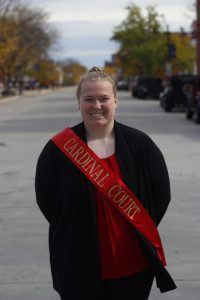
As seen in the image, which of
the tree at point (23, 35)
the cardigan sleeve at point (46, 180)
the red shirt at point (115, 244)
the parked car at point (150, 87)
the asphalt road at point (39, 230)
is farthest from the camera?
the tree at point (23, 35)

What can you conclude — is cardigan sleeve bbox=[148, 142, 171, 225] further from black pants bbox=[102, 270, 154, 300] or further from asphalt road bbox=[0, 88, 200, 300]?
asphalt road bbox=[0, 88, 200, 300]

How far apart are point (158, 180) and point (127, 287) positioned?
21.5 inches

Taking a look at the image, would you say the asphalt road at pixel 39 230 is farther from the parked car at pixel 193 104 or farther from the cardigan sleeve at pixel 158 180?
the parked car at pixel 193 104

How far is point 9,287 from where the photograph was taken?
567 cm

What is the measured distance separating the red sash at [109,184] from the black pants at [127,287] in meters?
0.14

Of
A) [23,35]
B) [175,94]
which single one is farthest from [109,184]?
[23,35]

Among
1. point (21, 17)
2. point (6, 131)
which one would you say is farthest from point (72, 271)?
point (21, 17)

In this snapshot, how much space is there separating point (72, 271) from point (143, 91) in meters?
50.5

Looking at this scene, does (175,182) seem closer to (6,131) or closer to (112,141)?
(112,141)

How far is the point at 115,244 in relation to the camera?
333 cm

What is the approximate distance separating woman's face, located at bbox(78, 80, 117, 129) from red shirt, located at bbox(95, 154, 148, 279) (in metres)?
0.35

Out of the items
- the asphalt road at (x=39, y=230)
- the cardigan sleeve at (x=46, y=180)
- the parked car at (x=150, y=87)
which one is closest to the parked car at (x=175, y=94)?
the asphalt road at (x=39, y=230)

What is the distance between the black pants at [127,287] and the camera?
11.0 ft

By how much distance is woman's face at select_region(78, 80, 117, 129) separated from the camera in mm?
3398
